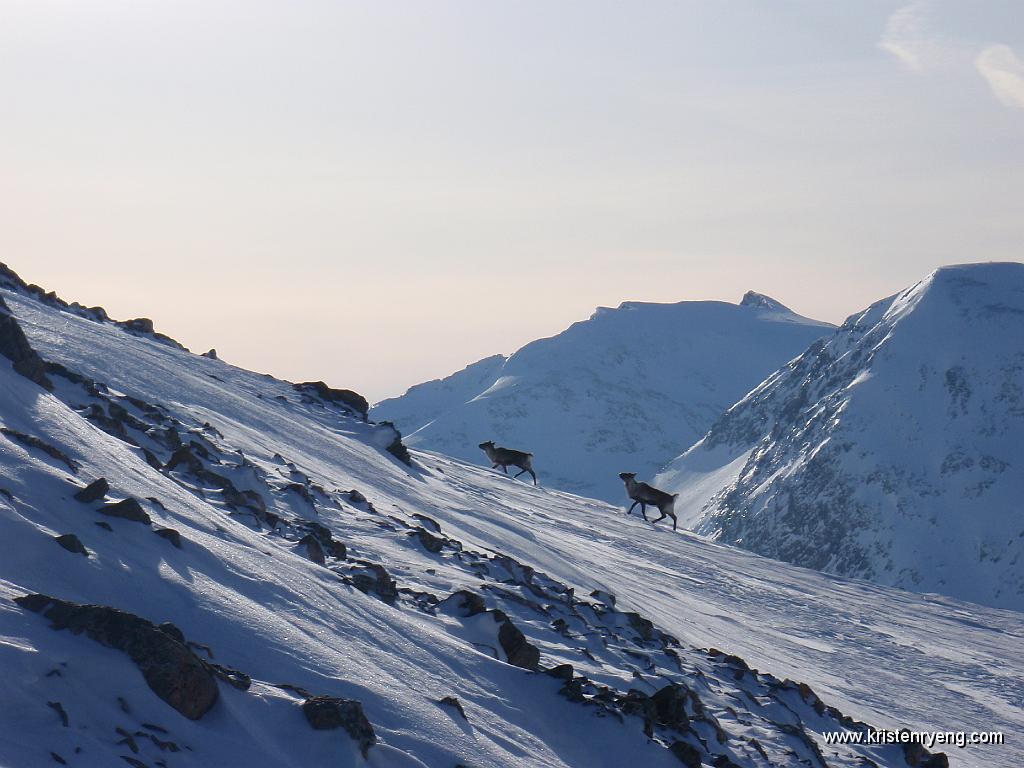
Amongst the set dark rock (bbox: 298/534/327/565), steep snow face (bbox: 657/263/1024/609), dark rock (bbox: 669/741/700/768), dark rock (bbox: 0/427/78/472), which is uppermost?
steep snow face (bbox: 657/263/1024/609)

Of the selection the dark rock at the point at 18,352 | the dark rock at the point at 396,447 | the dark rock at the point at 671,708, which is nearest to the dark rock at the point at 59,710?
the dark rock at the point at 671,708

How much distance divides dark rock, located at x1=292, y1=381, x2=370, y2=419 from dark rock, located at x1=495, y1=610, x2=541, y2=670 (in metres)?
24.2

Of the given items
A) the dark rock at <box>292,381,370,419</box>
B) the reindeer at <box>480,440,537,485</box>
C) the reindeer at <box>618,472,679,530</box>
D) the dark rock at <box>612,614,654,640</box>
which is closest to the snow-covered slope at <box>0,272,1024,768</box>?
the dark rock at <box>612,614,654,640</box>

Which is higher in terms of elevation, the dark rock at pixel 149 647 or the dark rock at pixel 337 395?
the dark rock at pixel 337 395

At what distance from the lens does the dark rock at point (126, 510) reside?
11.2 m

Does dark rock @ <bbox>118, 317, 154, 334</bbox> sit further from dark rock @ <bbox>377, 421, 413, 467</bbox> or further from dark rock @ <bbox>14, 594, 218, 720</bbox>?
dark rock @ <bbox>14, 594, 218, 720</bbox>

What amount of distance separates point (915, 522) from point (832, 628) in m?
A: 91.1

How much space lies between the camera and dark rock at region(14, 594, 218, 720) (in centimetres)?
839

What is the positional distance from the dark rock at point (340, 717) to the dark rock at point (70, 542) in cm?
253

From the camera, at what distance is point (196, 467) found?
16.9m

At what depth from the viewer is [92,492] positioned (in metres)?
11.3

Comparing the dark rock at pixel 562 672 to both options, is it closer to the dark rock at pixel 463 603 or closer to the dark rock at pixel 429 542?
the dark rock at pixel 463 603

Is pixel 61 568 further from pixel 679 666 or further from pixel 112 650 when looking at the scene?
pixel 679 666

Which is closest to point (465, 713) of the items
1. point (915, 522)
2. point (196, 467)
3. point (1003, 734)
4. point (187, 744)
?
point (187, 744)
